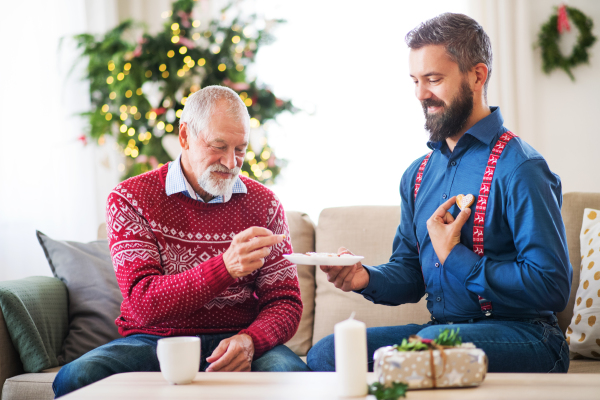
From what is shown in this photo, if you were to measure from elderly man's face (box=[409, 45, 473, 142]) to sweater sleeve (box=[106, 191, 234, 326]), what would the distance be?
746 mm

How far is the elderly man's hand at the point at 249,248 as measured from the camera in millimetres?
1486

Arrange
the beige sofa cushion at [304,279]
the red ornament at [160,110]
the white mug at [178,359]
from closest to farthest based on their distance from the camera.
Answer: the white mug at [178,359] → the beige sofa cushion at [304,279] → the red ornament at [160,110]

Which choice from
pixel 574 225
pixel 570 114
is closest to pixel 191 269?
pixel 574 225

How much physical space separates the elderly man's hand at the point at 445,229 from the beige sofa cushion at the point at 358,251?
2.35ft

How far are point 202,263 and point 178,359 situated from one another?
0.46m

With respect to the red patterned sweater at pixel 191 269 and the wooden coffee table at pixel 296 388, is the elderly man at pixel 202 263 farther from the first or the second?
the wooden coffee table at pixel 296 388

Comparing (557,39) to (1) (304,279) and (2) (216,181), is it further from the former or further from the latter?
(2) (216,181)

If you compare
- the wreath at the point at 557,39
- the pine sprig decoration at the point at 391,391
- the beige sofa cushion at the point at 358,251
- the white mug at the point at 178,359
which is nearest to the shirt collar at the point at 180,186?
the beige sofa cushion at the point at 358,251

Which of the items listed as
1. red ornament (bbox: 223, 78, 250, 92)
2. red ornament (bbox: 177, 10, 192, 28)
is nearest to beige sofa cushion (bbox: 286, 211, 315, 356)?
red ornament (bbox: 223, 78, 250, 92)

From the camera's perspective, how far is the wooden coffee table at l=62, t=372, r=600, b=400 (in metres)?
1.02

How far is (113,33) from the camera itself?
2.80 meters

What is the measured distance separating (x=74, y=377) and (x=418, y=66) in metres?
1.28

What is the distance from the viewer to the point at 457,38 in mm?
1583

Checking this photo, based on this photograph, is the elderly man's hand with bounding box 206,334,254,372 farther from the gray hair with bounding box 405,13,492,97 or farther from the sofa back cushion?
the sofa back cushion
